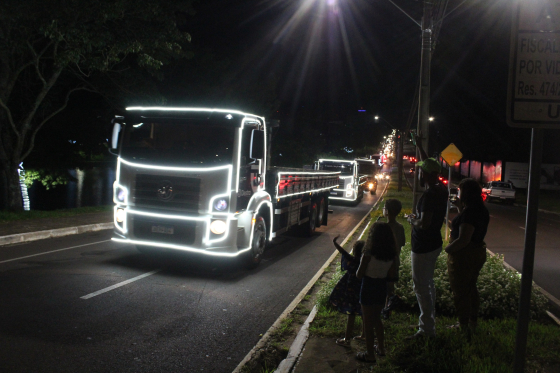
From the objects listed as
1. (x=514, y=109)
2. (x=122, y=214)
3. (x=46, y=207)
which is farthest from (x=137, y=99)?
(x=514, y=109)

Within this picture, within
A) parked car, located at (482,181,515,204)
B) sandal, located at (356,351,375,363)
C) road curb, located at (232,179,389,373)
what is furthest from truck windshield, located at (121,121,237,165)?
parked car, located at (482,181,515,204)

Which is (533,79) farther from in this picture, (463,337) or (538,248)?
(538,248)

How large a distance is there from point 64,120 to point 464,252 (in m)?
21.8

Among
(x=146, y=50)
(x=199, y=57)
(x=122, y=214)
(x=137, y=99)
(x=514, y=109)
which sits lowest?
(x=122, y=214)

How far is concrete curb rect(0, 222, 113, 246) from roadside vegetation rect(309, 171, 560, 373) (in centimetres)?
786

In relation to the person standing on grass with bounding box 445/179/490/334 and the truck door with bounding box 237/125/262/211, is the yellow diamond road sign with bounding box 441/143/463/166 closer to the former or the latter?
the truck door with bounding box 237/125/262/211

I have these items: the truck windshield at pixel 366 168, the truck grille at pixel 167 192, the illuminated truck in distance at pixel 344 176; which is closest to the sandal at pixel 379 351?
the truck grille at pixel 167 192

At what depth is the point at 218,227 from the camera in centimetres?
848

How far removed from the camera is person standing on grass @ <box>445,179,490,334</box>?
515cm

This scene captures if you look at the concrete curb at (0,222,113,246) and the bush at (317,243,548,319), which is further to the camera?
the concrete curb at (0,222,113,246)

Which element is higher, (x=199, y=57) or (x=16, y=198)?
(x=199, y=57)

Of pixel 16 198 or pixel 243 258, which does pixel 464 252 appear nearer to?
pixel 243 258

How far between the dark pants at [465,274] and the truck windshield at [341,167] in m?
22.2

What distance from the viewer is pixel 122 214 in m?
8.95
